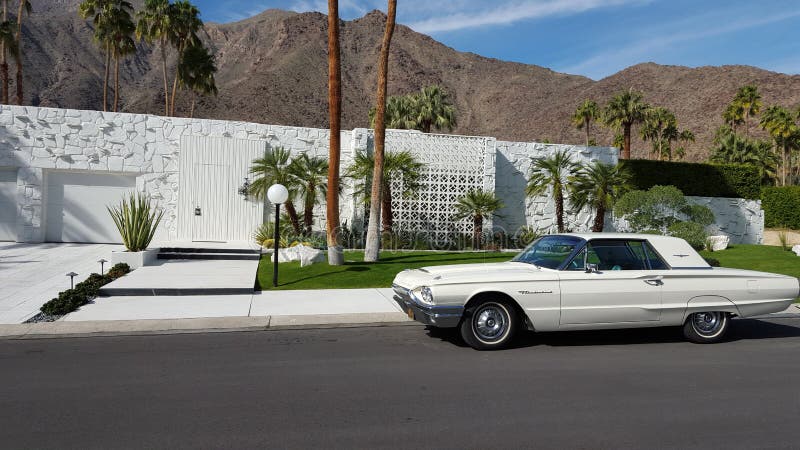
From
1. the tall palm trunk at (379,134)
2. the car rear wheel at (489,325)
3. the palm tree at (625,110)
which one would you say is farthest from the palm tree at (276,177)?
the palm tree at (625,110)

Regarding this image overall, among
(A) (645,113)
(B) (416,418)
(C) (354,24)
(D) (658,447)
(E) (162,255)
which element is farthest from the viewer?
(C) (354,24)

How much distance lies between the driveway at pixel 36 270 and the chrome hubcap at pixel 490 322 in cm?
663

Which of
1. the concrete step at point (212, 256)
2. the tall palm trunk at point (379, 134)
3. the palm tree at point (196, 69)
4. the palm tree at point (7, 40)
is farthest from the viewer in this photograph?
the palm tree at point (196, 69)

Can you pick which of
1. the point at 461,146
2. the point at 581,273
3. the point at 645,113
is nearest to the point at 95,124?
the point at 461,146

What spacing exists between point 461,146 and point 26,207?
14306mm

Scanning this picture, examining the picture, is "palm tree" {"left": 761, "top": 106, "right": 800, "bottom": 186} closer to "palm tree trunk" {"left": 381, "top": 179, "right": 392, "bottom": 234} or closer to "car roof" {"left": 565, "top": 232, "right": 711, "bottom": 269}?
"palm tree trunk" {"left": 381, "top": 179, "right": 392, "bottom": 234}

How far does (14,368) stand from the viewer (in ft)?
19.9

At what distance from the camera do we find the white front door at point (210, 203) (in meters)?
18.8

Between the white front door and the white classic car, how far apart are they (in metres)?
12.4

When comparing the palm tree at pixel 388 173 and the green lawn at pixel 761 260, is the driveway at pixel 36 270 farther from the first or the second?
the green lawn at pixel 761 260

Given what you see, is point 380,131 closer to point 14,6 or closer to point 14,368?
point 14,368

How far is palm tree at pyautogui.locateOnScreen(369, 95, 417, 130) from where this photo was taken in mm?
38672

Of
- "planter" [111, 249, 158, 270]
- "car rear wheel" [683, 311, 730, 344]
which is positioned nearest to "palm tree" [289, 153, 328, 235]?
"planter" [111, 249, 158, 270]

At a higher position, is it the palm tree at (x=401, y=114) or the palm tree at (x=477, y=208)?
the palm tree at (x=401, y=114)
